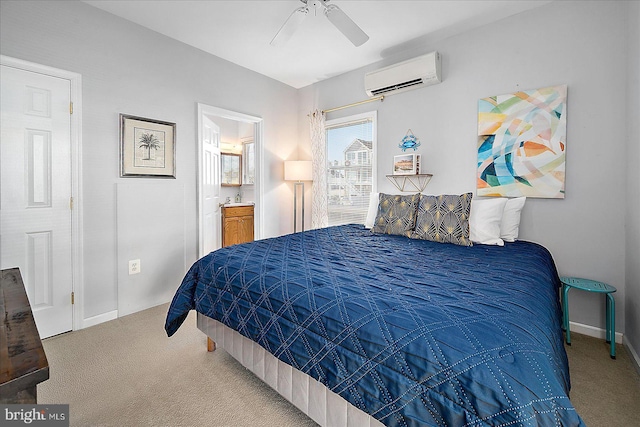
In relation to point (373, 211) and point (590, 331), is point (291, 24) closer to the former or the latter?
point (373, 211)

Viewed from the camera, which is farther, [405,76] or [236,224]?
[236,224]

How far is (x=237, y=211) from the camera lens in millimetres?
4805

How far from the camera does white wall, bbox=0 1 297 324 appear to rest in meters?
2.37

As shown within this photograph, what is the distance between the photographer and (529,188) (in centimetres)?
259

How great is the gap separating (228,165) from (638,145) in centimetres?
518

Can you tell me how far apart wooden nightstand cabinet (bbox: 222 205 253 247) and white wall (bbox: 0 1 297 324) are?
1.26 meters

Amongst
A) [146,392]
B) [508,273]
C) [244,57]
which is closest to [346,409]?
[508,273]

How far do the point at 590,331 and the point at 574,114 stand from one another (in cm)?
173

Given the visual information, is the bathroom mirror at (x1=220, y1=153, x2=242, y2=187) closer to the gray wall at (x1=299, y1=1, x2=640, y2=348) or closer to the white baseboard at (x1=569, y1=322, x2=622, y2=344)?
the gray wall at (x1=299, y1=1, x2=640, y2=348)

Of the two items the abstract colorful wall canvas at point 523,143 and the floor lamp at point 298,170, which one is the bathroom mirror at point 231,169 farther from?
the abstract colorful wall canvas at point 523,143

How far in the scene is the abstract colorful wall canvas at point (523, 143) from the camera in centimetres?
246

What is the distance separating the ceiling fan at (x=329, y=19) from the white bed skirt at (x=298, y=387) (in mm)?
2223

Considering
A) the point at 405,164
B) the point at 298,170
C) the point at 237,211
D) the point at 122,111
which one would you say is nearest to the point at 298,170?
the point at 298,170

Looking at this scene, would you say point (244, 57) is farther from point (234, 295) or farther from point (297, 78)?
point (234, 295)
